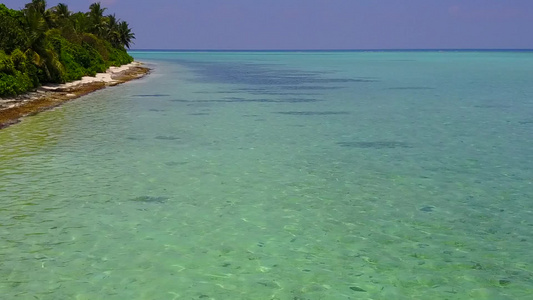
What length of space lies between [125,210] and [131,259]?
2.74 meters

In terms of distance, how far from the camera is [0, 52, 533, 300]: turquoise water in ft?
26.4

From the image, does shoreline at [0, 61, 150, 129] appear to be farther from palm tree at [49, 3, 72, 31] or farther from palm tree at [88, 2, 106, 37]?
palm tree at [88, 2, 106, 37]

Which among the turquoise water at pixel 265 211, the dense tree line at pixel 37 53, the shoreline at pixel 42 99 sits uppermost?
the dense tree line at pixel 37 53

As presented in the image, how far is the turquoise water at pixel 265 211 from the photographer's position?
26.4 feet

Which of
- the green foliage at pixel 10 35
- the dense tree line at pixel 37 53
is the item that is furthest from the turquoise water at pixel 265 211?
the green foliage at pixel 10 35

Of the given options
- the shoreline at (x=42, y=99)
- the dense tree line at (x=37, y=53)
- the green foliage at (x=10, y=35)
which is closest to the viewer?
the shoreline at (x=42, y=99)

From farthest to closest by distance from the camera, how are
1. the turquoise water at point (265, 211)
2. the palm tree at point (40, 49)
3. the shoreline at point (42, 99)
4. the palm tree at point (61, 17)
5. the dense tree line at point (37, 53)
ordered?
the palm tree at point (61, 17)
the palm tree at point (40, 49)
the dense tree line at point (37, 53)
the shoreline at point (42, 99)
the turquoise water at point (265, 211)

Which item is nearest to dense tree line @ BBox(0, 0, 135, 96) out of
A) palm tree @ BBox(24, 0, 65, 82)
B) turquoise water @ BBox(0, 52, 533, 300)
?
palm tree @ BBox(24, 0, 65, 82)

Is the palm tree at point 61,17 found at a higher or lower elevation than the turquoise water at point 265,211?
higher

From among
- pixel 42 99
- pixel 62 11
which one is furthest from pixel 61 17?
pixel 42 99

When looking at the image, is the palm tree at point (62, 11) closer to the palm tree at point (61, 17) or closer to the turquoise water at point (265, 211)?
the palm tree at point (61, 17)

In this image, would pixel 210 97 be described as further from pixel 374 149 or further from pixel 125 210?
pixel 125 210

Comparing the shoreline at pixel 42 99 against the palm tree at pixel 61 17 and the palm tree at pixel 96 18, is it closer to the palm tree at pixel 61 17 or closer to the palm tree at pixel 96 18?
the palm tree at pixel 61 17

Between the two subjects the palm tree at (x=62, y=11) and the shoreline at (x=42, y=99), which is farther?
the palm tree at (x=62, y=11)
